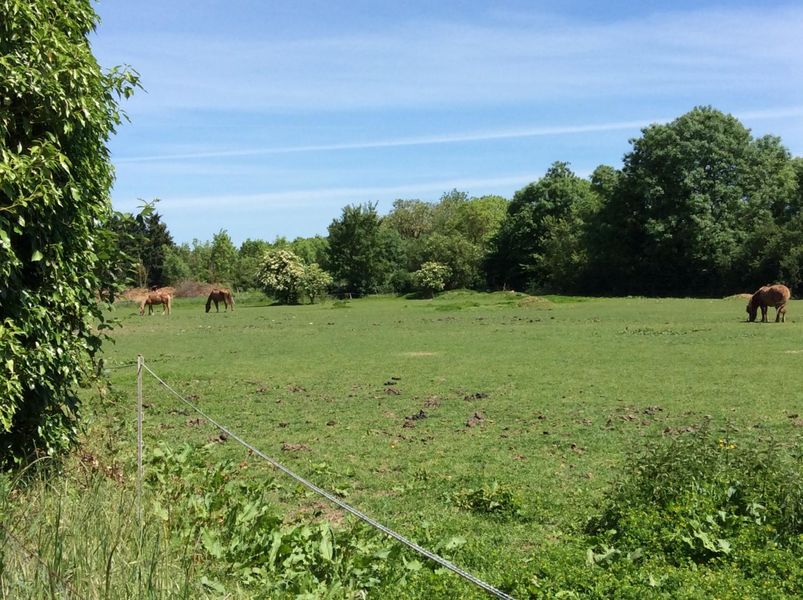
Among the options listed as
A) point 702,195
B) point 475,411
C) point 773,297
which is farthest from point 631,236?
point 475,411

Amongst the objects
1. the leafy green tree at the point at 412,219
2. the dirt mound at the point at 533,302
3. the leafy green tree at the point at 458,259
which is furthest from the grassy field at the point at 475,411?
the leafy green tree at the point at 412,219

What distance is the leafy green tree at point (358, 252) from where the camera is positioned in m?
65.8

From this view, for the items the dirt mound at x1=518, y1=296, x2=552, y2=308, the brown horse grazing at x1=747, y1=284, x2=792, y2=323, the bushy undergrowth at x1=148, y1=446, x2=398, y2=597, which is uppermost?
the brown horse grazing at x1=747, y1=284, x2=792, y2=323

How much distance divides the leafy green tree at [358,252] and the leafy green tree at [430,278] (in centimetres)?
578

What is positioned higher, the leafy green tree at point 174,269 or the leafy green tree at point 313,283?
the leafy green tree at point 174,269

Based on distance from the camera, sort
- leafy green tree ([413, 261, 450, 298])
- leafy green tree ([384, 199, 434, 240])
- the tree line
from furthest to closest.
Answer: leafy green tree ([384, 199, 434, 240])
leafy green tree ([413, 261, 450, 298])
the tree line

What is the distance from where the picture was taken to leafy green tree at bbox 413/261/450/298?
2397 inches

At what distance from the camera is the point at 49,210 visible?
512 centimetres

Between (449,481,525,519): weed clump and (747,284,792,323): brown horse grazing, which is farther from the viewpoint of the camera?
(747,284,792,323): brown horse grazing

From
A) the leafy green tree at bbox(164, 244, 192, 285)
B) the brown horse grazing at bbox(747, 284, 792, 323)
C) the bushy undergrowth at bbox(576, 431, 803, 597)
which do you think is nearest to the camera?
the bushy undergrowth at bbox(576, 431, 803, 597)

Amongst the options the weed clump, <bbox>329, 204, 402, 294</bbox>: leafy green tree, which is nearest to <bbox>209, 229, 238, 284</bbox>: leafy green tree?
<bbox>329, 204, 402, 294</bbox>: leafy green tree

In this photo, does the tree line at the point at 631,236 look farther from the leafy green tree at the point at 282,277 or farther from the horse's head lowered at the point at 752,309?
the horse's head lowered at the point at 752,309

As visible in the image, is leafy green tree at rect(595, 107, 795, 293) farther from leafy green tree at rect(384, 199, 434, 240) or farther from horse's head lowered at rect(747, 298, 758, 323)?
leafy green tree at rect(384, 199, 434, 240)

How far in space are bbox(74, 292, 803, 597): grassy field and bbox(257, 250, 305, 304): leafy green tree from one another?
32.3 meters
